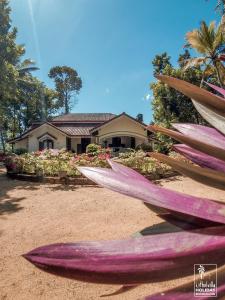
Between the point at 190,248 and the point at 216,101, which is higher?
the point at 216,101

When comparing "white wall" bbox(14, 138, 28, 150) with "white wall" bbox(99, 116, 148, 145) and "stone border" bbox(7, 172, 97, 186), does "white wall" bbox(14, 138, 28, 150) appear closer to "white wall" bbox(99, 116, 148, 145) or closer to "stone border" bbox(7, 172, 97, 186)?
"white wall" bbox(99, 116, 148, 145)

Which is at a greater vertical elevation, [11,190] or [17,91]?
[17,91]

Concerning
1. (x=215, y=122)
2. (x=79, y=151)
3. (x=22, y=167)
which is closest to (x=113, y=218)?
(x=215, y=122)

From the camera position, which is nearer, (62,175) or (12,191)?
(12,191)

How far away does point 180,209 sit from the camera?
36 cm

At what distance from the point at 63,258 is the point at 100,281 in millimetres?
45

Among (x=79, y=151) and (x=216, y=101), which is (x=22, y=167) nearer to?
(x=216, y=101)

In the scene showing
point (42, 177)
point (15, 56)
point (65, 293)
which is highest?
point (15, 56)

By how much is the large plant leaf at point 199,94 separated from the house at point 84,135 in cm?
2803

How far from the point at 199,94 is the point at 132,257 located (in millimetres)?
314

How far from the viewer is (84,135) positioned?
31.8m

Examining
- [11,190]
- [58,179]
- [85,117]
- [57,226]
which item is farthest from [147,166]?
[85,117]

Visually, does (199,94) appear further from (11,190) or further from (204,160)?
(11,190)

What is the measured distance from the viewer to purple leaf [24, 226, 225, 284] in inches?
11.1
